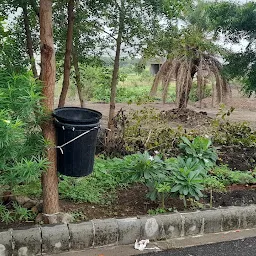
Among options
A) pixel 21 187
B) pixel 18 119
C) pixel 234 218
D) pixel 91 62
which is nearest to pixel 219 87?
pixel 91 62

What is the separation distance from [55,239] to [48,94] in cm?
107

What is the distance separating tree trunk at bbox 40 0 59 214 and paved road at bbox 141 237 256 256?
2.83 ft

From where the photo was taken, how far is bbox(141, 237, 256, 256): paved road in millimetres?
2832

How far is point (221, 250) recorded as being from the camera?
2.90 metres

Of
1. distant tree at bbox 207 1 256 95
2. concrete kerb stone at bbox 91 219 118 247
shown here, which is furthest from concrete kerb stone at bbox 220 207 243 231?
distant tree at bbox 207 1 256 95

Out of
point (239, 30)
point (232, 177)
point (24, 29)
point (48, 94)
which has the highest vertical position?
point (239, 30)

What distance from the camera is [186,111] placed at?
29.5 ft

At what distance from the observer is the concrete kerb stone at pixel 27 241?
2.63 meters

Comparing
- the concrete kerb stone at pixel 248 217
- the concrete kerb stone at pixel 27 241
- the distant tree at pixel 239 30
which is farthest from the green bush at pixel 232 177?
the distant tree at pixel 239 30

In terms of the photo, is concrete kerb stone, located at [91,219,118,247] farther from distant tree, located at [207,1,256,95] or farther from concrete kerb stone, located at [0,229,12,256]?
distant tree, located at [207,1,256,95]

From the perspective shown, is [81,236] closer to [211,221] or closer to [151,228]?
[151,228]

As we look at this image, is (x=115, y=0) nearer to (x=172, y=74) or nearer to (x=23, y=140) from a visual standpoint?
(x=23, y=140)

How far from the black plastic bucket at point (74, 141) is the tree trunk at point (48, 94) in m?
0.06

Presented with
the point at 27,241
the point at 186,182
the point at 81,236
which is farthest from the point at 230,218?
the point at 27,241
